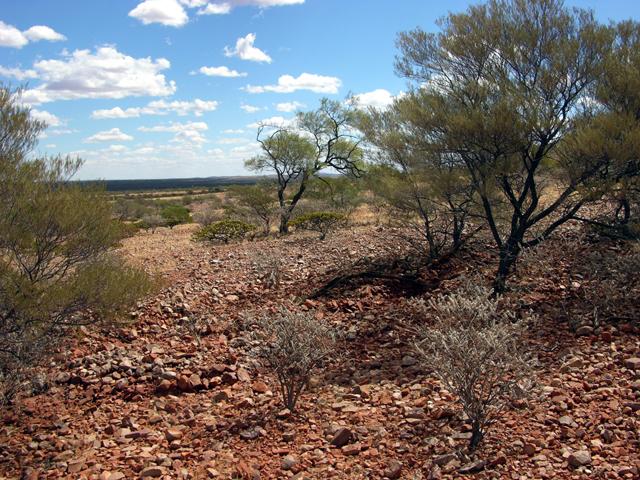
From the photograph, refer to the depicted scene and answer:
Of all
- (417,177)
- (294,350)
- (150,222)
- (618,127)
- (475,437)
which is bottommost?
(475,437)

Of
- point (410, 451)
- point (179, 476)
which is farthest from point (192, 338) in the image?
point (410, 451)

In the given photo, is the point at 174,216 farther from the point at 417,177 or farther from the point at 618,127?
the point at 618,127

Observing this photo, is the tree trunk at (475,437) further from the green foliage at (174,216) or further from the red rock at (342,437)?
the green foliage at (174,216)

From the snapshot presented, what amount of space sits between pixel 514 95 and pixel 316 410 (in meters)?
5.12

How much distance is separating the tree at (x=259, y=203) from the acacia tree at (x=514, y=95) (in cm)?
1212

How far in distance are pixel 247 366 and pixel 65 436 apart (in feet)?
6.30

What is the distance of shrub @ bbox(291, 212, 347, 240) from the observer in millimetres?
16109

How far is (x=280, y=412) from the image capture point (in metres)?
4.72

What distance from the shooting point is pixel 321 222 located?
16469 mm

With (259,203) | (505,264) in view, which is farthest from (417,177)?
(259,203)

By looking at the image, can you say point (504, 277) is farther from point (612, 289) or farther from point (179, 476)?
point (179, 476)

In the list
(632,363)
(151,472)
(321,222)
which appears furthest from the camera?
(321,222)

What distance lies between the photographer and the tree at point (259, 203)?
20031 millimetres

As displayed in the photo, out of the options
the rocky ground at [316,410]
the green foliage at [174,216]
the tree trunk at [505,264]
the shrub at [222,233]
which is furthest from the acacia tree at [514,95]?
A: the green foliage at [174,216]
